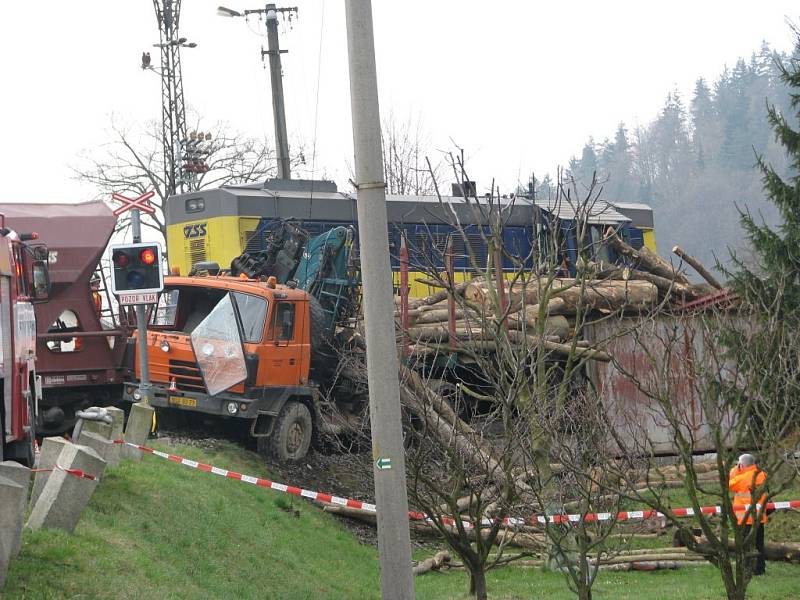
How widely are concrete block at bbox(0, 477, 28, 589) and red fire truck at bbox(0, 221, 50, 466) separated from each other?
3521 millimetres

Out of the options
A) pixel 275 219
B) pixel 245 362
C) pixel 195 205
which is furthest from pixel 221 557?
pixel 195 205

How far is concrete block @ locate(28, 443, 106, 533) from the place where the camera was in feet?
28.1

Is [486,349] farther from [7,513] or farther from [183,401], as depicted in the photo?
[7,513]

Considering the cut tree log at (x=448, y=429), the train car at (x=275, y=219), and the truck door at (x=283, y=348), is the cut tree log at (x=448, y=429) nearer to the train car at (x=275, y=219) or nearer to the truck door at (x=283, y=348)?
the truck door at (x=283, y=348)

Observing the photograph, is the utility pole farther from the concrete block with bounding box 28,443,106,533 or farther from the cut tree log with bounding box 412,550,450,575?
the concrete block with bounding box 28,443,106,533

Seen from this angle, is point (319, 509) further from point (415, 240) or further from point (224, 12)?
point (224, 12)

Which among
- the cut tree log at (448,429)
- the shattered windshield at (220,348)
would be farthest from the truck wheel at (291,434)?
the cut tree log at (448,429)

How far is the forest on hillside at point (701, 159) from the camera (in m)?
99.9

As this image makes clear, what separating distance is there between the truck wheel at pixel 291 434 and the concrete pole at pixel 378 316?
9.16 metres

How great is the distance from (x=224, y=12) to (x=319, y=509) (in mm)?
19988

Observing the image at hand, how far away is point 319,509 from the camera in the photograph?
53.3 feet

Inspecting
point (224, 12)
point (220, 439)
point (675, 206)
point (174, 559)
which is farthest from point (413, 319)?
point (675, 206)

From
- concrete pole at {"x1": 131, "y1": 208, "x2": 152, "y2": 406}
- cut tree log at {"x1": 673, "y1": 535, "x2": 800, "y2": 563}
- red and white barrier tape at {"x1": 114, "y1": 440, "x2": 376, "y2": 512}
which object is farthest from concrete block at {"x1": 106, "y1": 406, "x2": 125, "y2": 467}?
cut tree log at {"x1": 673, "y1": 535, "x2": 800, "y2": 563}

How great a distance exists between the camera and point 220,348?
17.1m
